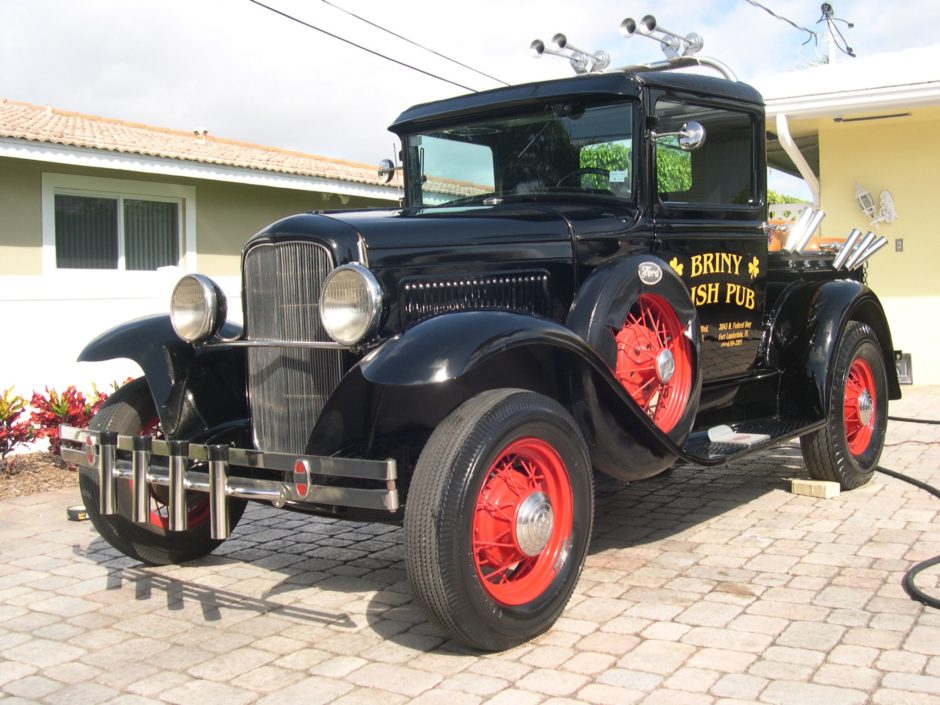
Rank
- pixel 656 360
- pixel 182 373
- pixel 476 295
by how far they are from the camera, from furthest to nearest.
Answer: pixel 656 360
pixel 182 373
pixel 476 295

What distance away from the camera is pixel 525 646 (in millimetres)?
3615

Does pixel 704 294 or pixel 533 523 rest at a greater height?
pixel 704 294

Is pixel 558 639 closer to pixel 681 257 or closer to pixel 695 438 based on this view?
pixel 695 438

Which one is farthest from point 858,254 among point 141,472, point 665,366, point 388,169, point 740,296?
point 141,472

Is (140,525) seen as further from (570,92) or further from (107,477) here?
(570,92)

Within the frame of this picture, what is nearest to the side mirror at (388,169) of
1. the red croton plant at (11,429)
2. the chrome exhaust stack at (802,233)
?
the chrome exhaust stack at (802,233)

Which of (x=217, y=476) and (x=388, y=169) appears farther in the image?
(x=388, y=169)

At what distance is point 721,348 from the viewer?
5.27m

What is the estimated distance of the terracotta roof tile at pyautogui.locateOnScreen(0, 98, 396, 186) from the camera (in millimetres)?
9570

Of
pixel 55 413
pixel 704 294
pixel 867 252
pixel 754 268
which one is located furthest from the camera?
pixel 55 413

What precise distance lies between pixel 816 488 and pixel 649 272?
87.3 inches

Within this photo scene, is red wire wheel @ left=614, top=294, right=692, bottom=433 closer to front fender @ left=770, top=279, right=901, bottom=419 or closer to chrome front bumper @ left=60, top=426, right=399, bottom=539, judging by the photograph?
front fender @ left=770, top=279, right=901, bottom=419

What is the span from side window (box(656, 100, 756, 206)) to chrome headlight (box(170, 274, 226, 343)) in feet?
7.14

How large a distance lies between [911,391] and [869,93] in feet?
10.2
